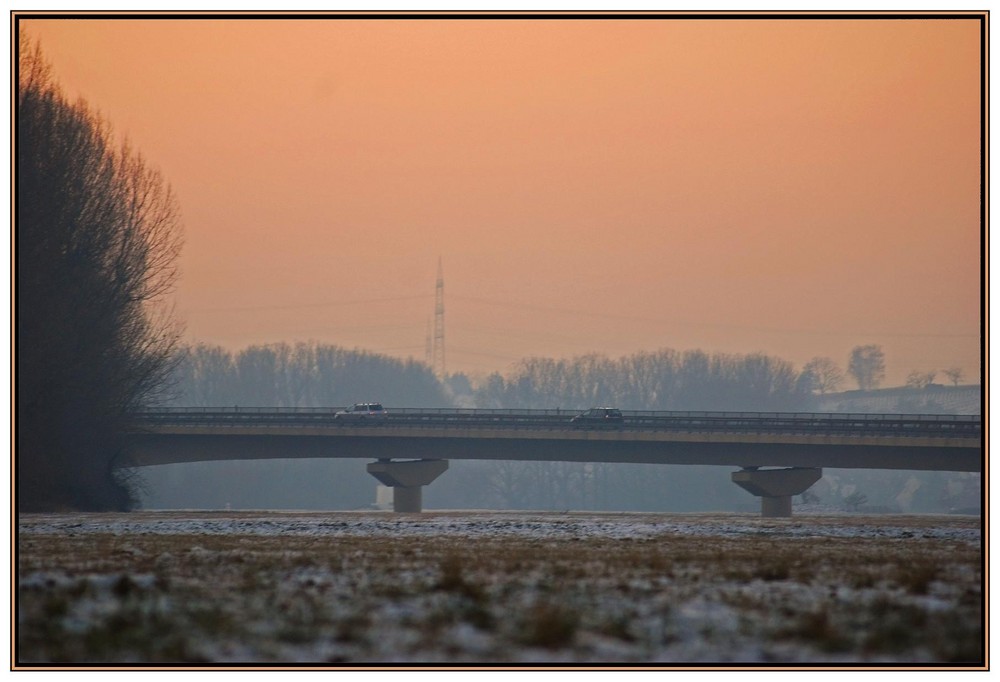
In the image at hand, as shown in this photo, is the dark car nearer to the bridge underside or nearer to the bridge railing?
the bridge railing

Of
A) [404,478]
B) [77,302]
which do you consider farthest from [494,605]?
[404,478]

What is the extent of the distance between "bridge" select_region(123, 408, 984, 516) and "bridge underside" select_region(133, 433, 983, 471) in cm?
6

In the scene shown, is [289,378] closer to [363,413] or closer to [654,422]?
[363,413]

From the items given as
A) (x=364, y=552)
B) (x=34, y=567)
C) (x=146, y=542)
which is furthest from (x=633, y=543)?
(x=34, y=567)

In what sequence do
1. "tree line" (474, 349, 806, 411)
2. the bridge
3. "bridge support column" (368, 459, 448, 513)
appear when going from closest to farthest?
the bridge → "bridge support column" (368, 459, 448, 513) → "tree line" (474, 349, 806, 411)

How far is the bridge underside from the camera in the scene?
200ft

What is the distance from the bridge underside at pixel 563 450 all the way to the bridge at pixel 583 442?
6cm

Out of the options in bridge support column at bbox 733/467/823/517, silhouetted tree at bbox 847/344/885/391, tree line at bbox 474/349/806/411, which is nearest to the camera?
bridge support column at bbox 733/467/823/517

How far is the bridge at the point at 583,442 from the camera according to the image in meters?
60.8

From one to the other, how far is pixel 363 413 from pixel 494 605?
6817 centimetres

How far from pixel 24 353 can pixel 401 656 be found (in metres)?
31.8

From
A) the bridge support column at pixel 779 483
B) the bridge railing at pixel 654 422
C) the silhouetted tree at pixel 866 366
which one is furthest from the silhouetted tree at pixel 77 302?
the silhouetted tree at pixel 866 366

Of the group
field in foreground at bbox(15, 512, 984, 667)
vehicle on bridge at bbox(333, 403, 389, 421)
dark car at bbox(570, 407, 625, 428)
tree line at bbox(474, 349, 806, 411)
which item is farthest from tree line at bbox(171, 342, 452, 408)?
field in foreground at bbox(15, 512, 984, 667)

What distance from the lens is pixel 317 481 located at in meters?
130
